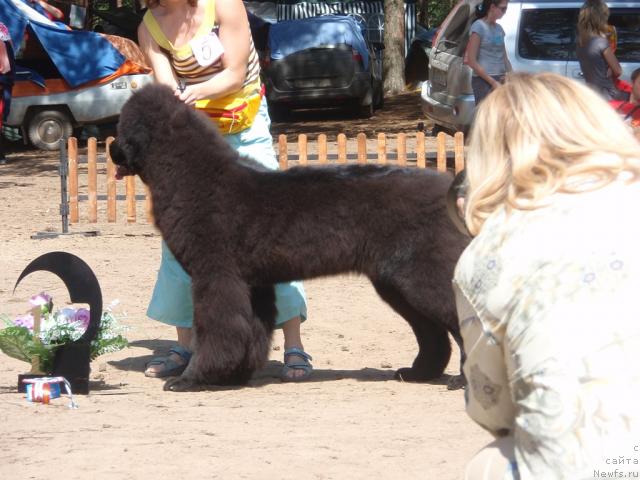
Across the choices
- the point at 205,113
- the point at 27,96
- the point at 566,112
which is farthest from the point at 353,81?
the point at 566,112

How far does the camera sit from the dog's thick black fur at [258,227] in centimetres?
526

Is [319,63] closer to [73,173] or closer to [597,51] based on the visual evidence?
[73,173]

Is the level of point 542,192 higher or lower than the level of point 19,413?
higher

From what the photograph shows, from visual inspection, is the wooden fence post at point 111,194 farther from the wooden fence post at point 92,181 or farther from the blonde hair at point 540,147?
the blonde hair at point 540,147

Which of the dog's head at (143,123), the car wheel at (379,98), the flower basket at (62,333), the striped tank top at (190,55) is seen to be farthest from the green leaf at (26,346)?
the car wheel at (379,98)

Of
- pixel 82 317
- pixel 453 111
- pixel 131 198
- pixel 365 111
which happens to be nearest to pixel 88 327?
pixel 82 317

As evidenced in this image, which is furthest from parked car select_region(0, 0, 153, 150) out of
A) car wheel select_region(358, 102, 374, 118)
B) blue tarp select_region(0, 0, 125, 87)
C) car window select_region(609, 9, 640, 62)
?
car window select_region(609, 9, 640, 62)

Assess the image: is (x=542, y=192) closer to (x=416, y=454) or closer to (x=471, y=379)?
(x=471, y=379)

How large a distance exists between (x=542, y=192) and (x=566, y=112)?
20 cm

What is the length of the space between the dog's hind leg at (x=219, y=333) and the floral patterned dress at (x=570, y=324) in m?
3.21

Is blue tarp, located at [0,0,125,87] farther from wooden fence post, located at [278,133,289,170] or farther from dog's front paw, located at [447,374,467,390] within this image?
dog's front paw, located at [447,374,467,390]

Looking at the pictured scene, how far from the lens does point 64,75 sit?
15.8 m

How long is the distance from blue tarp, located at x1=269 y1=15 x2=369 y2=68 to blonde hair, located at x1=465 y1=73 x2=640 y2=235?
1669 cm

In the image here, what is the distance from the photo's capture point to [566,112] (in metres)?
2.32
